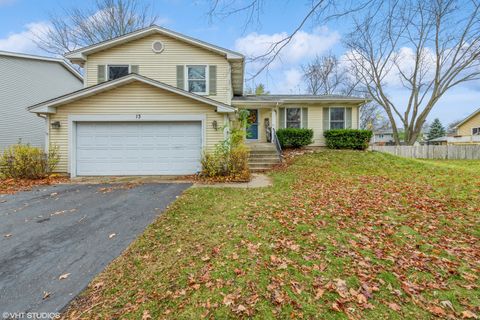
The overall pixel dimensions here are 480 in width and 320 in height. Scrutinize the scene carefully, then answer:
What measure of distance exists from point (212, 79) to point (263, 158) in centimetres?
486

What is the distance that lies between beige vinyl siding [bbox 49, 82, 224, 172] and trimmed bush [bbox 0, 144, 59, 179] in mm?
636

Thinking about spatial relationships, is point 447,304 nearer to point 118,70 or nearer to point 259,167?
point 259,167

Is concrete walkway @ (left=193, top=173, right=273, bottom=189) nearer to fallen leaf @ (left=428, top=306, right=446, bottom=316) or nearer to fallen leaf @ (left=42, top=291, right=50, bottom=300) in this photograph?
fallen leaf @ (left=42, top=291, right=50, bottom=300)

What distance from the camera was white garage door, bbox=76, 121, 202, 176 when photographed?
10016 mm

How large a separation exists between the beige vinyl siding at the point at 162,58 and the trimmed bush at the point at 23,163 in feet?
15.5

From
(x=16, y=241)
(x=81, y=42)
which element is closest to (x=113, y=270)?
(x=16, y=241)

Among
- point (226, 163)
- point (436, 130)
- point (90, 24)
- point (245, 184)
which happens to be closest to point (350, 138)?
point (226, 163)

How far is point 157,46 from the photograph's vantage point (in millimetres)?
12188

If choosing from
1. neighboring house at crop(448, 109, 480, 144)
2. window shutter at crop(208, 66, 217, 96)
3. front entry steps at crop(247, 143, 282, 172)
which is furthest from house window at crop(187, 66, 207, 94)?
neighboring house at crop(448, 109, 480, 144)

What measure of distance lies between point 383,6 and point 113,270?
18.3 ft

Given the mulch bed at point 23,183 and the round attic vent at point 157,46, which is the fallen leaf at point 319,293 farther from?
the round attic vent at point 157,46

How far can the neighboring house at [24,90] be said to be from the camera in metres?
13.2

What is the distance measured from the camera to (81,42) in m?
20.0

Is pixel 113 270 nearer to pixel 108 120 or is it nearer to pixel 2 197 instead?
pixel 2 197
